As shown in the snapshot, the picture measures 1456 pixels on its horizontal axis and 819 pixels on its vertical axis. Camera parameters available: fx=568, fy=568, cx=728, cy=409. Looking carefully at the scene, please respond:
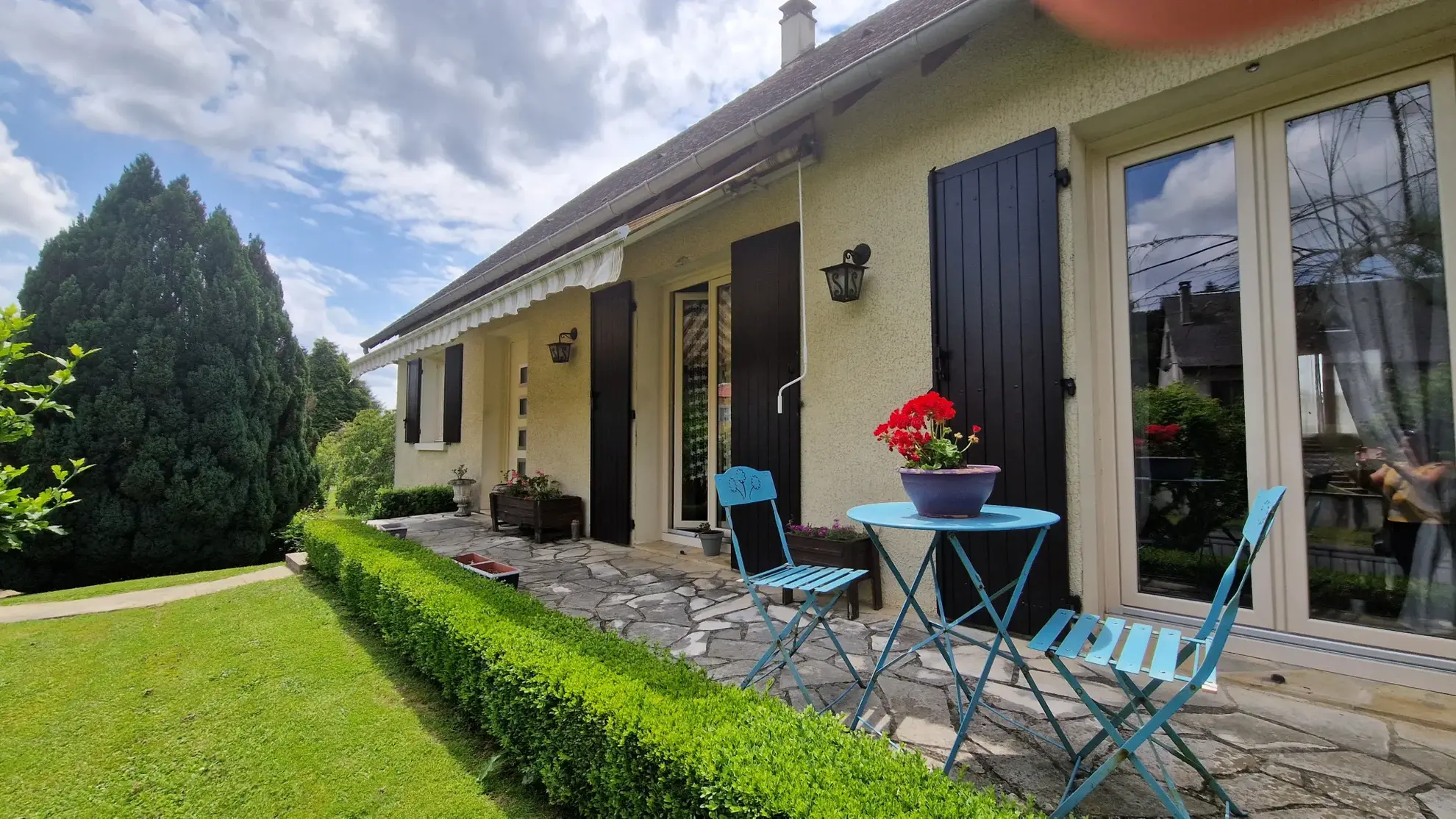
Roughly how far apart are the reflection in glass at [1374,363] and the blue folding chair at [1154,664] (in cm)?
178

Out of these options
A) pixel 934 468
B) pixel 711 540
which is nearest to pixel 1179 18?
pixel 934 468

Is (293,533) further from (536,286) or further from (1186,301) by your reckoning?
(1186,301)

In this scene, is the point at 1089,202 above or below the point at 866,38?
below

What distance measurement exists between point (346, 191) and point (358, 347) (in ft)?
13.7

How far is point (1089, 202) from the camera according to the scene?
13.2 feet

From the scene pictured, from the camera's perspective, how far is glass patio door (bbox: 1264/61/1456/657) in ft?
9.98

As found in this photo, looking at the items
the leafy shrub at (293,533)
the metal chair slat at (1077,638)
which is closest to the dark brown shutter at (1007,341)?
the metal chair slat at (1077,638)

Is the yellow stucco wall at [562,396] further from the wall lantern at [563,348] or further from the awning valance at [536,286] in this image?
the awning valance at [536,286]

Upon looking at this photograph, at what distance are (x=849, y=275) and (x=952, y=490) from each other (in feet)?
8.65

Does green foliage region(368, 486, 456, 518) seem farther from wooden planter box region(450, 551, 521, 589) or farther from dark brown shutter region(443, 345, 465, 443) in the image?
wooden planter box region(450, 551, 521, 589)

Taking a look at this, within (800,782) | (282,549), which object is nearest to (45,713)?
(800,782)

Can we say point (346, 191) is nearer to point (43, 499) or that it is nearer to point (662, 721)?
point (43, 499)

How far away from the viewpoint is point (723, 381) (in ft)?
23.5

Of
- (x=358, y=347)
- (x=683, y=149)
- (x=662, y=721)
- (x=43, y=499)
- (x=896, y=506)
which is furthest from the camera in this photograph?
(x=358, y=347)
